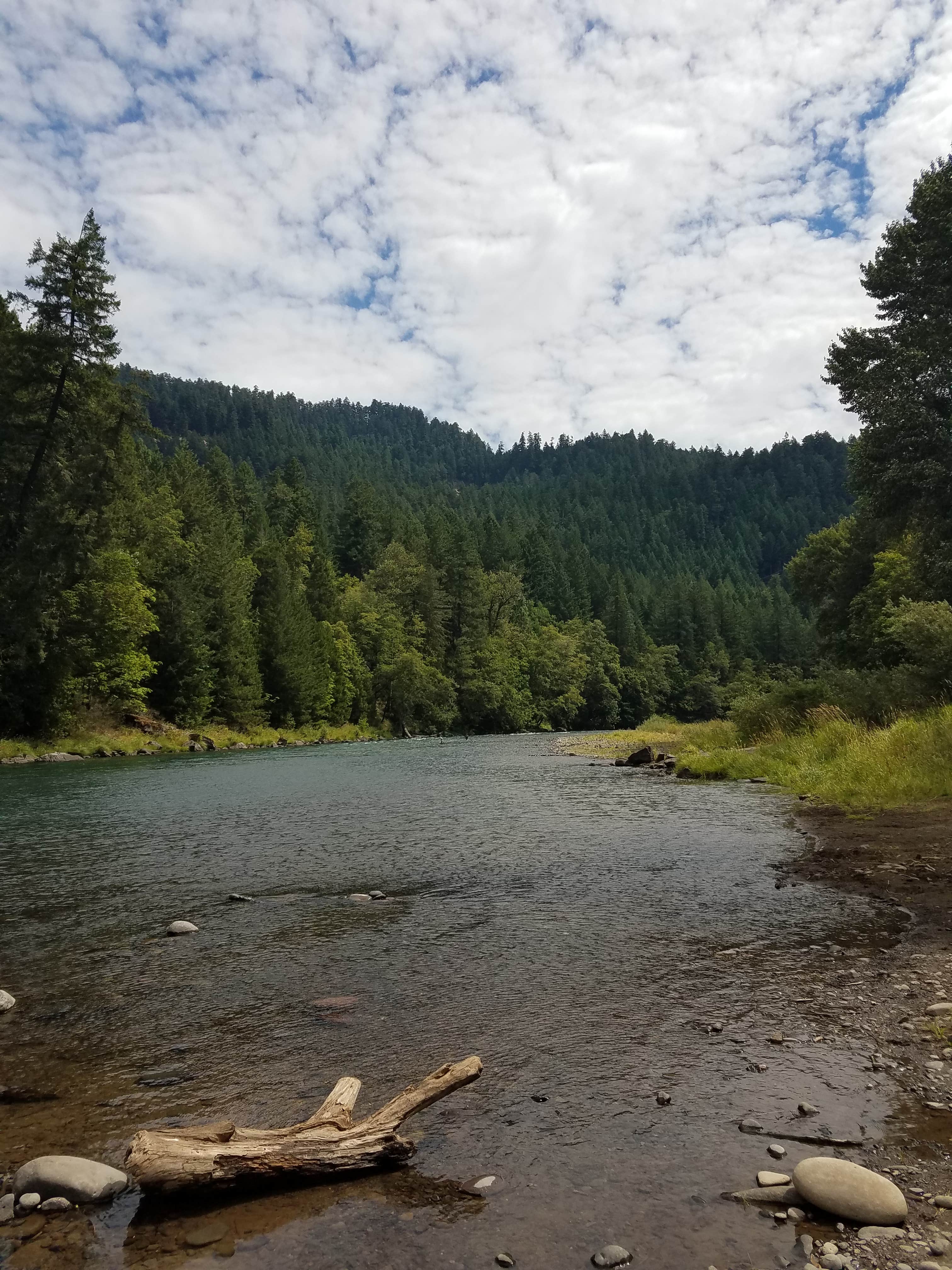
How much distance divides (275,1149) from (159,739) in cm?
4998

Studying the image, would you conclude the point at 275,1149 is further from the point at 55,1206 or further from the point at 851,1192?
the point at 851,1192

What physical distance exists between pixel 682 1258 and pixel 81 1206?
3.08 metres

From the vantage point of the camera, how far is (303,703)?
234 ft

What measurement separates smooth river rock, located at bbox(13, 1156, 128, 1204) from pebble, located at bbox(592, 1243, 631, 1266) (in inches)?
102

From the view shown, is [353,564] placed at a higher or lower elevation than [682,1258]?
higher

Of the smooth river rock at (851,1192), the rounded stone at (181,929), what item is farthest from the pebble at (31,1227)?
the rounded stone at (181,929)

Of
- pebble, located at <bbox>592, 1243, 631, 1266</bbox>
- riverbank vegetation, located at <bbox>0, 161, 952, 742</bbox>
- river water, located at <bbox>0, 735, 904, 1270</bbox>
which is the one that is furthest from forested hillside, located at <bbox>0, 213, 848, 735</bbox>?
pebble, located at <bbox>592, 1243, 631, 1266</bbox>

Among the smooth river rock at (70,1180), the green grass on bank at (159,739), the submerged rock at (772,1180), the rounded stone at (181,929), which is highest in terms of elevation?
the submerged rock at (772,1180)

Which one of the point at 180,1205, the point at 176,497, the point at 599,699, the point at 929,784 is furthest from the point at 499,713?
the point at 180,1205

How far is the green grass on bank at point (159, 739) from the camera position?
40.2 m

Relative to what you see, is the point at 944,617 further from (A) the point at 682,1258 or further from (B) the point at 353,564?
(B) the point at 353,564

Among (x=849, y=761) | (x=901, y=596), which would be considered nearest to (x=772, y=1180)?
(x=849, y=761)

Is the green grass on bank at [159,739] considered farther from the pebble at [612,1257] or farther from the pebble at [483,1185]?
the pebble at [612,1257]

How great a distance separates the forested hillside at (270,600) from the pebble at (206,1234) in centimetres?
4134
